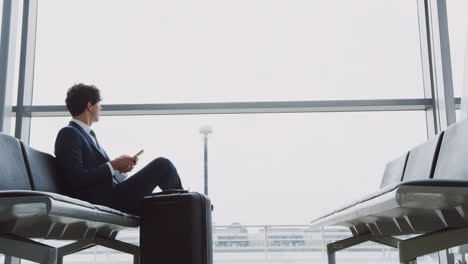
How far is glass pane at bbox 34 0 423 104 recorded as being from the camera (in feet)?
12.6

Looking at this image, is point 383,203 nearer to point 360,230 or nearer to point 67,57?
point 360,230

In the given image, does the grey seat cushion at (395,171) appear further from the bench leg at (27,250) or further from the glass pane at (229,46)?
the bench leg at (27,250)

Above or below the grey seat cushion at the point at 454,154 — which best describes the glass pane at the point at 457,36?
above

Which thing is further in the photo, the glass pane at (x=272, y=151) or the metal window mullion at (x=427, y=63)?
the glass pane at (x=272, y=151)

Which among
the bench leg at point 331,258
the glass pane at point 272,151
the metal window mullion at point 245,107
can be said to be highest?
the metal window mullion at point 245,107

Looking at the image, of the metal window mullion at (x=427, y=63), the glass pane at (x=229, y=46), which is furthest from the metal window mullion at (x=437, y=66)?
the glass pane at (x=229, y=46)

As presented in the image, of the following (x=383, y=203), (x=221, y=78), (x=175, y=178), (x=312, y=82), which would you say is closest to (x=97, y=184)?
(x=175, y=178)

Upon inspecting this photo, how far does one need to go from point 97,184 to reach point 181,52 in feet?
5.81

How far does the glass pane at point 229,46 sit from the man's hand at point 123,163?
4.40ft

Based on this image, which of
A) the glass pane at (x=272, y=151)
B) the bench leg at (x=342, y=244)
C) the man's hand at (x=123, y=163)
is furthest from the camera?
the glass pane at (x=272, y=151)

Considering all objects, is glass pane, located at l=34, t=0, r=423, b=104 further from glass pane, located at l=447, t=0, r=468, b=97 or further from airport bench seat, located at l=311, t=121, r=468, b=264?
airport bench seat, located at l=311, t=121, r=468, b=264

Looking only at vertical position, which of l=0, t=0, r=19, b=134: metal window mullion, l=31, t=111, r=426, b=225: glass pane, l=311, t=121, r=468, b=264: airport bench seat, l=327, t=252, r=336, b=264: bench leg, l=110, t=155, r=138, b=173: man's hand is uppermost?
l=0, t=0, r=19, b=134: metal window mullion

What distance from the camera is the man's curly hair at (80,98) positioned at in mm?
2652

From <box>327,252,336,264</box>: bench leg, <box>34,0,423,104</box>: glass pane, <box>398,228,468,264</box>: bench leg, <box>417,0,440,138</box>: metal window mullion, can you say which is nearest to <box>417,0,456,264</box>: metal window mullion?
<box>417,0,440,138</box>: metal window mullion
